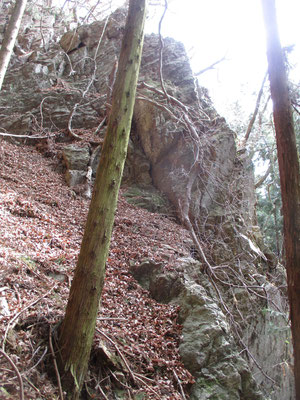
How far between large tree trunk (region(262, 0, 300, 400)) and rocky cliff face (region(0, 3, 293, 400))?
2003 mm

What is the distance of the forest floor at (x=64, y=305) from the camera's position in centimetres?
290

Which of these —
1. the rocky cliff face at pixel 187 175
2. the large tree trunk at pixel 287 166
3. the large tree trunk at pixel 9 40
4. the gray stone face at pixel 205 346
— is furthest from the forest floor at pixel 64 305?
the large tree trunk at pixel 9 40

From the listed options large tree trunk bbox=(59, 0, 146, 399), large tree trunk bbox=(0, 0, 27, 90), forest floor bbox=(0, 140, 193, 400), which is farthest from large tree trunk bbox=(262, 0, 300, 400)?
large tree trunk bbox=(0, 0, 27, 90)

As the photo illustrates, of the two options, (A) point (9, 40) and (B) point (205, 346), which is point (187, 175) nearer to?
(B) point (205, 346)

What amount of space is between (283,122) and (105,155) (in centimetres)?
212

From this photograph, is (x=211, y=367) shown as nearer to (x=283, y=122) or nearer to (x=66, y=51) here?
(x=283, y=122)

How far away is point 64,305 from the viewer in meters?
3.70

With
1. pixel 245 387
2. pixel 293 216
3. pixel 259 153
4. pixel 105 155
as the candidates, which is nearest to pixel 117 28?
pixel 259 153

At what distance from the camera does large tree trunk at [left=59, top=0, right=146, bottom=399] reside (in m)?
2.93

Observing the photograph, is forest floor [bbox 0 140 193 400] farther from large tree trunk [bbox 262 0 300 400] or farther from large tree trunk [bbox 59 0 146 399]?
large tree trunk [bbox 262 0 300 400]

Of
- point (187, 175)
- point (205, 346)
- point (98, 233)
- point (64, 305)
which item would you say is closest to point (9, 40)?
point (98, 233)

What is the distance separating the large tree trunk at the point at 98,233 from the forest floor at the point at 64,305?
23cm

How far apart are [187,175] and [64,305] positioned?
6.02 meters

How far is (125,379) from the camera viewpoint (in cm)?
345
